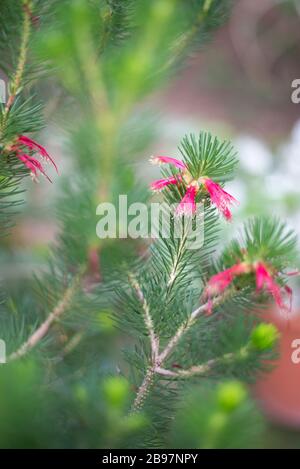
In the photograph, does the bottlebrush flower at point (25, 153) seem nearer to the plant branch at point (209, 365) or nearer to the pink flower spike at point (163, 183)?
the pink flower spike at point (163, 183)

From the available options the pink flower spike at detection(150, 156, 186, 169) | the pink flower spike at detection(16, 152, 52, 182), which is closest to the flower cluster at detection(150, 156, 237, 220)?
the pink flower spike at detection(150, 156, 186, 169)

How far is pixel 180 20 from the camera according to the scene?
0.62 metres

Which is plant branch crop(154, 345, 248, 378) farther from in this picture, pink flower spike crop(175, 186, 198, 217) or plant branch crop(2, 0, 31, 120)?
plant branch crop(2, 0, 31, 120)

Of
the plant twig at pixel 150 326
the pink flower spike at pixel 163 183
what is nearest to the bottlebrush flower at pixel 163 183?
the pink flower spike at pixel 163 183

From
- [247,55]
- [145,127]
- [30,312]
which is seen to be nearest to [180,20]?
[145,127]

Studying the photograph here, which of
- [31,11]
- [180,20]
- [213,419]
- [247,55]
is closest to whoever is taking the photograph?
[213,419]

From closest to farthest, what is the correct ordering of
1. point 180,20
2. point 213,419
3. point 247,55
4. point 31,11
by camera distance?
point 213,419, point 31,11, point 180,20, point 247,55

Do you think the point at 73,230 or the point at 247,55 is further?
the point at 247,55

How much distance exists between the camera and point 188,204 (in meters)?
0.45

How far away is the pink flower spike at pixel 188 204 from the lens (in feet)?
1.48

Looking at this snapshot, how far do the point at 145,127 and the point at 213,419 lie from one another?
30 cm

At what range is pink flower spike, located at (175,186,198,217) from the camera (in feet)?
1.48
